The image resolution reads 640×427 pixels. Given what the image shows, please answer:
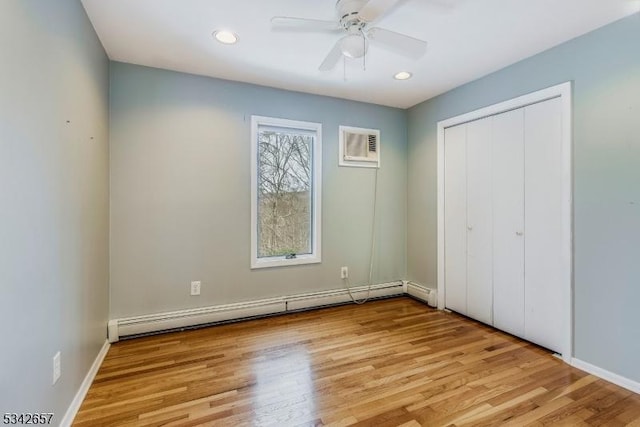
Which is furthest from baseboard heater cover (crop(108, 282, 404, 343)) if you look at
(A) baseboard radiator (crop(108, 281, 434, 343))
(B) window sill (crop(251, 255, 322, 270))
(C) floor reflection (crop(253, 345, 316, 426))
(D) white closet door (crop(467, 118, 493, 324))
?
(D) white closet door (crop(467, 118, 493, 324))

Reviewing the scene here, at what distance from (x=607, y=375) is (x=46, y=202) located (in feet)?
11.3

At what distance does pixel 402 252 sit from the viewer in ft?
13.2

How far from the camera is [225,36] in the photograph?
2309 mm

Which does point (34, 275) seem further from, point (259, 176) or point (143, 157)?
point (259, 176)

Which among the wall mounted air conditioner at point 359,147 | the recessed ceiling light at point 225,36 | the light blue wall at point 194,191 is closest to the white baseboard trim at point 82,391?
the light blue wall at point 194,191

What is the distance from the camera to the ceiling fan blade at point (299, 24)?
69.7 inches

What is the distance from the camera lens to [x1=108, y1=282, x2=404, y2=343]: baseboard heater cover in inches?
107

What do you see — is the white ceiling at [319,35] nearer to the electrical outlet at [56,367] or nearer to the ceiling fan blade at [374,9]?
the ceiling fan blade at [374,9]

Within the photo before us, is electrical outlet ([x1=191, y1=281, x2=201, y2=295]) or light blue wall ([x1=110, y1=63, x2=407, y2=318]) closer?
light blue wall ([x1=110, y1=63, x2=407, y2=318])

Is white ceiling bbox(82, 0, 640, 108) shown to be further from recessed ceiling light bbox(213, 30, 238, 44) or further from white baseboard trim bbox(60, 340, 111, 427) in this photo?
white baseboard trim bbox(60, 340, 111, 427)

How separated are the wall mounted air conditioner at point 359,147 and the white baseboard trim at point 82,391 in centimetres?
279

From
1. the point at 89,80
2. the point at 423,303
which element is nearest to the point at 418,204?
the point at 423,303

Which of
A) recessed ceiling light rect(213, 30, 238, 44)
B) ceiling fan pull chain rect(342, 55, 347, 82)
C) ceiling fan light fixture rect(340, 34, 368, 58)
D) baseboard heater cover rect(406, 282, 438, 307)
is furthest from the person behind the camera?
baseboard heater cover rect(406, 282, 438, 307)

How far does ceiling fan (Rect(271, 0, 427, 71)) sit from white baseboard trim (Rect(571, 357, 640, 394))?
2467mm
